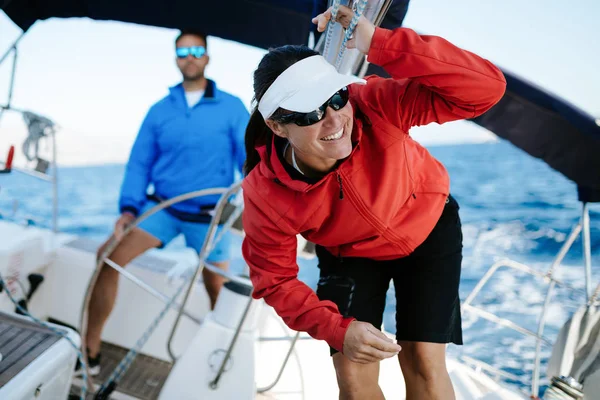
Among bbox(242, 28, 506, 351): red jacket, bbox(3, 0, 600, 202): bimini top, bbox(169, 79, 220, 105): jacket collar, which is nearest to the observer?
bbox(242, 28, 506, 351): red jacket

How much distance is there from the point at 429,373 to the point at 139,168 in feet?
6.05

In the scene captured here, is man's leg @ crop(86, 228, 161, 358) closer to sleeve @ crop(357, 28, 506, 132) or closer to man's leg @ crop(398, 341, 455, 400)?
man's leg @ crop(398, 341, 455, 400)

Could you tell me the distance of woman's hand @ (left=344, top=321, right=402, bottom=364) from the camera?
912mm

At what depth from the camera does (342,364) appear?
110 cm

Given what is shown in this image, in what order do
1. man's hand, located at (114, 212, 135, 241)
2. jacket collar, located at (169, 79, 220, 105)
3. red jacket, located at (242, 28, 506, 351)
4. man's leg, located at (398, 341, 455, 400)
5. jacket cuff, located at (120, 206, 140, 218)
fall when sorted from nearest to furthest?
red jacket, located at (242, 28, 506, 351)
man's leg, located at (398, 341, 455, 400)
man's hand, located at (114, 212, 135, 241)
jacket cuff, located at (120, 206, 140, 218)
jacket collar, located at (169, 79, 220, 105)

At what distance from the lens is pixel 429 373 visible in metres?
1.10

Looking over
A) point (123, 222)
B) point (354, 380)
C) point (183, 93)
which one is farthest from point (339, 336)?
point (183, 93)

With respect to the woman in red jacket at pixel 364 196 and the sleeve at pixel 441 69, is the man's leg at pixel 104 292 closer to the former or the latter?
the woman in red jacket at pixel 364 196

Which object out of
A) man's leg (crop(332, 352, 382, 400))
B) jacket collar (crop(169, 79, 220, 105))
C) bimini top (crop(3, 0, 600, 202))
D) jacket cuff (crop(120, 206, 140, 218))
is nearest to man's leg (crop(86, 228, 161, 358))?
jacket cuff (crop(120, 206, 140, 218))

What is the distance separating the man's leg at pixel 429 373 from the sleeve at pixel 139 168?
5.60ft

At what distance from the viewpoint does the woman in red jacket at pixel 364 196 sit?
2.92ft

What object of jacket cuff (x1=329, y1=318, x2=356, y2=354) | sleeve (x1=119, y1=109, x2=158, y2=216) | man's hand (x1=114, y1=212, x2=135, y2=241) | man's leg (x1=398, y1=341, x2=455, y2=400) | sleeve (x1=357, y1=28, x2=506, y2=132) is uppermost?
sleeve (x1=357, y1=28, x2=506, y2=132)

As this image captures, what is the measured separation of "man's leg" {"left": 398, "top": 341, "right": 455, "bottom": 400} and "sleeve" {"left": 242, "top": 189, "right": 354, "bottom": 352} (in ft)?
0.80

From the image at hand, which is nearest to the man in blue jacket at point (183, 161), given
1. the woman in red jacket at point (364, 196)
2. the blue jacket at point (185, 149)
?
the blue jacket at point (185, 149)
